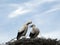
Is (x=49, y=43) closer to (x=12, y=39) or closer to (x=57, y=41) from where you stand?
(x=57, y=41)

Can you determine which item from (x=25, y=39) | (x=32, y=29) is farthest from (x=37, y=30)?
(x=25, y=39)

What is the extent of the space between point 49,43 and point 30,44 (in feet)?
3.91

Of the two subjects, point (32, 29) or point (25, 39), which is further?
point (32, 29)

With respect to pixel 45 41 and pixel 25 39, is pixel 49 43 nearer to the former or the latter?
pixel 45 41

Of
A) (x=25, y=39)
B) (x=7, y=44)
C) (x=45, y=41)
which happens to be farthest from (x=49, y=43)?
(x=7, y=44)

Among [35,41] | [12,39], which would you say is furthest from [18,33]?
[35,41]

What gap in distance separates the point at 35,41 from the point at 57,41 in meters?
1.41

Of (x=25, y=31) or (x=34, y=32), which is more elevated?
(x=25, y=31)

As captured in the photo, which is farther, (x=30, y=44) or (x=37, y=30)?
(x=37, y=30)

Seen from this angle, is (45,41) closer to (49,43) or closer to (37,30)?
(49,43)

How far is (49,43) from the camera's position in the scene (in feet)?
56.9

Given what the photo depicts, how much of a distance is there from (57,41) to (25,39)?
1.97 metres

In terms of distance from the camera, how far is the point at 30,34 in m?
18.9

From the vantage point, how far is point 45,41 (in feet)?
56.8
